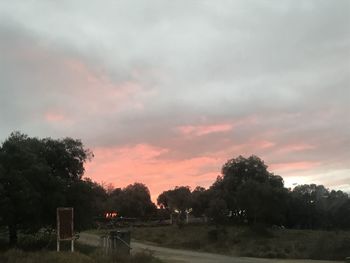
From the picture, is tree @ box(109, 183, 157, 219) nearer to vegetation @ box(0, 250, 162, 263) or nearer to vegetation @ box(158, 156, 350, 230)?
vegetation @ box(158, 156, 350, 230)

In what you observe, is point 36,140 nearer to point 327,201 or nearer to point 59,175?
point 59,175

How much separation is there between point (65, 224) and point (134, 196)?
94701 millimetres

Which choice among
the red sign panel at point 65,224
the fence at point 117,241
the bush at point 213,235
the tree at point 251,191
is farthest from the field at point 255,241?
the red sign panel at point 65,224

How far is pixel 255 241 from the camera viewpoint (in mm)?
65750

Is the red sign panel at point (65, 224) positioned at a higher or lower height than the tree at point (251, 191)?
lower

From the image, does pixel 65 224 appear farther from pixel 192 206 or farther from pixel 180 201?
pixel 180 201

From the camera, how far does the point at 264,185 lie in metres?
77.9

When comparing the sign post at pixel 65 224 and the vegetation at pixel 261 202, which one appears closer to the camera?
the sign post at pixel 65 224

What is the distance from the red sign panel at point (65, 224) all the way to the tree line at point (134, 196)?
4.71m

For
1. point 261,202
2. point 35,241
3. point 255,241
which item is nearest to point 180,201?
point 261,202

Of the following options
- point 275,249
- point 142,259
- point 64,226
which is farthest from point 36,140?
point 275,249

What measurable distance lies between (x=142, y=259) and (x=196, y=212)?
72716mm

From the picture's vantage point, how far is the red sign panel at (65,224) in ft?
93.2

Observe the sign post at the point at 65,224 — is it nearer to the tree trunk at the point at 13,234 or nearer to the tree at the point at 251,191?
the tree trunk at the point at 13,234
